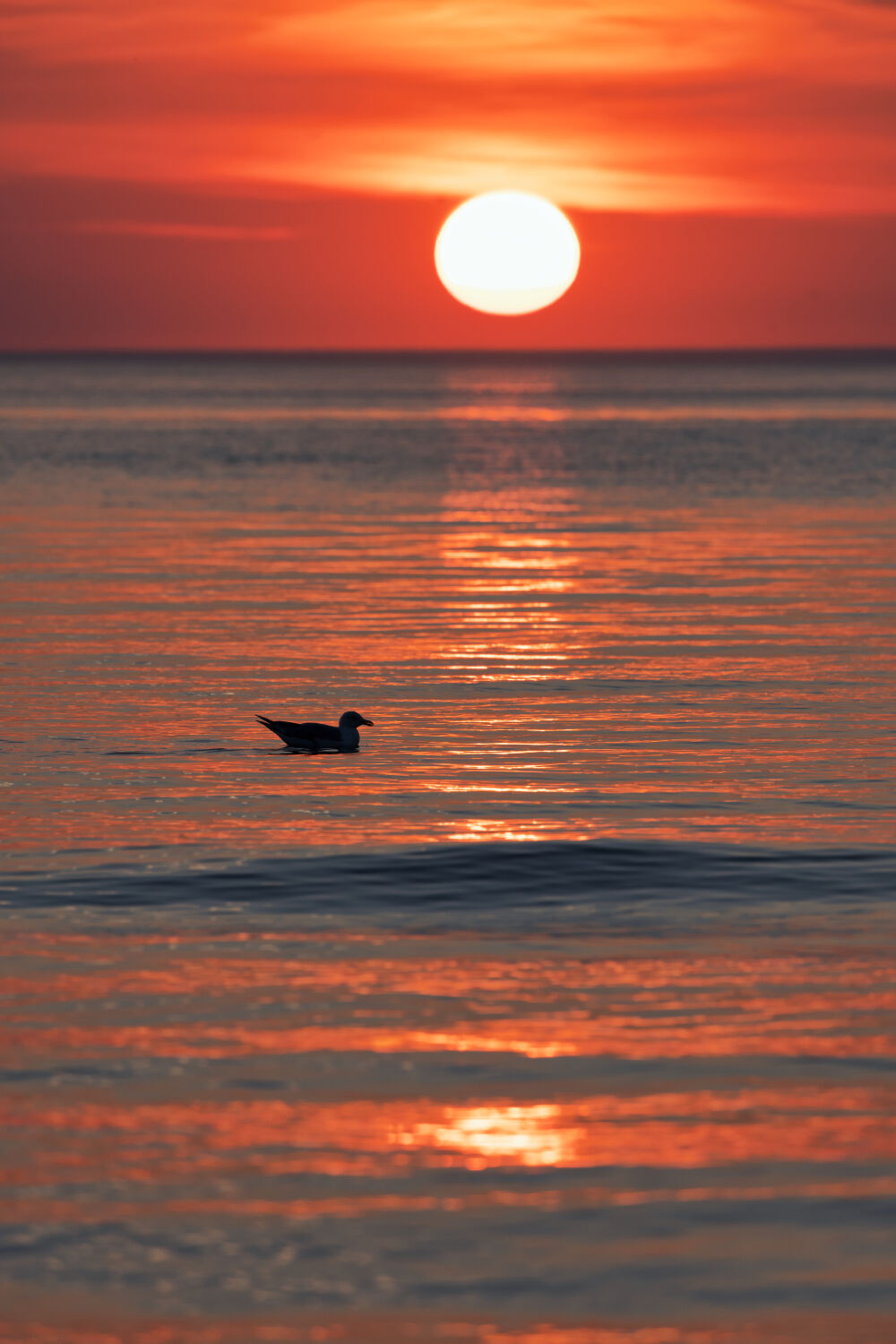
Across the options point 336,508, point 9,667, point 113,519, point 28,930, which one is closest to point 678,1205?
point 28,930

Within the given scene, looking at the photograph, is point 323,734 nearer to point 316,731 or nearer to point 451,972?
point 316,731

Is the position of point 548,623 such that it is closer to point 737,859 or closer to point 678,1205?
point 737,859

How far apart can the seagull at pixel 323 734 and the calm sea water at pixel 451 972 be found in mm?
357

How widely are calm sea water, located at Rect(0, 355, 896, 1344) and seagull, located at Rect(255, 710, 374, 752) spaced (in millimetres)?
357

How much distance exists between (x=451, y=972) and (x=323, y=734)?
26.9ft

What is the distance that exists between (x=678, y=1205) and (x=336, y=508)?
50716mm

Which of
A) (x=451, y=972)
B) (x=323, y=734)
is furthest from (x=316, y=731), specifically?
(x=451, y=972)

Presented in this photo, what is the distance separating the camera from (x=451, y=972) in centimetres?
1343

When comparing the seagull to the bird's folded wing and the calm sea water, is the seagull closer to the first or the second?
the bird's folded wing

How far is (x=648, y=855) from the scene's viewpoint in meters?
16.5

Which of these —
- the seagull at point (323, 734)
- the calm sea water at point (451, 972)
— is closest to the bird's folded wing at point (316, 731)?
the seagull at point (323, 734)

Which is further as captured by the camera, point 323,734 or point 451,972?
point 323,734

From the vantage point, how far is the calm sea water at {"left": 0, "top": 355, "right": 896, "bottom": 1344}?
9023 millimetres

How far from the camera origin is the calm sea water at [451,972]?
902cm
